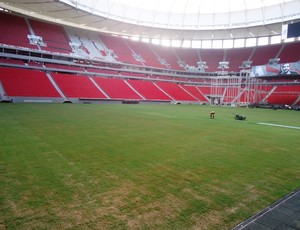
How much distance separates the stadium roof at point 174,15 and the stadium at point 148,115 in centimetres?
27

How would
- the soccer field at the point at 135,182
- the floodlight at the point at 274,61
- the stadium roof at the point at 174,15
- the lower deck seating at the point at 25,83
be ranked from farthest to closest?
the floodlight at the point at 274,61 → the stadium roof at the point at 174,15 → the lower deck seating at the point at 25,83 → the soccer field at the point at 135,182

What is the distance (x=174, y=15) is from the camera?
5556 cm

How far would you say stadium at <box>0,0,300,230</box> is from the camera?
15.1 feet

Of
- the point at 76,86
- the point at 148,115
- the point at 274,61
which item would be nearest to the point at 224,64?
the point at 274,61

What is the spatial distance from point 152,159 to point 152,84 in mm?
51132

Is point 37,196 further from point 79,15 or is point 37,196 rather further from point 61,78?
point 79,15

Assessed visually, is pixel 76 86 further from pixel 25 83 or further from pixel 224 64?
pixel 224 64

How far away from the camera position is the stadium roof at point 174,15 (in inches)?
1756

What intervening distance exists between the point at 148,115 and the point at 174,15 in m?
40.2

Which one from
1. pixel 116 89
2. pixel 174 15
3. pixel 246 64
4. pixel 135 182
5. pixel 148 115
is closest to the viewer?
pixel 135 182

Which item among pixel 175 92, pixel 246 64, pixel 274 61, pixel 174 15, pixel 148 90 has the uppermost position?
pixel 174 15

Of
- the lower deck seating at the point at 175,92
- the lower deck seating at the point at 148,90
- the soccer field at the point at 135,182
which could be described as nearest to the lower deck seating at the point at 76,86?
the lower deck seating at the point at 148,90

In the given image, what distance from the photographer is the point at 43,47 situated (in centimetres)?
4797

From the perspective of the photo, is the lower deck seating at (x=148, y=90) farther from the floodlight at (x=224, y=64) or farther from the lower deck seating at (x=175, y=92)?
the floodlight at (x=224, y=64)
